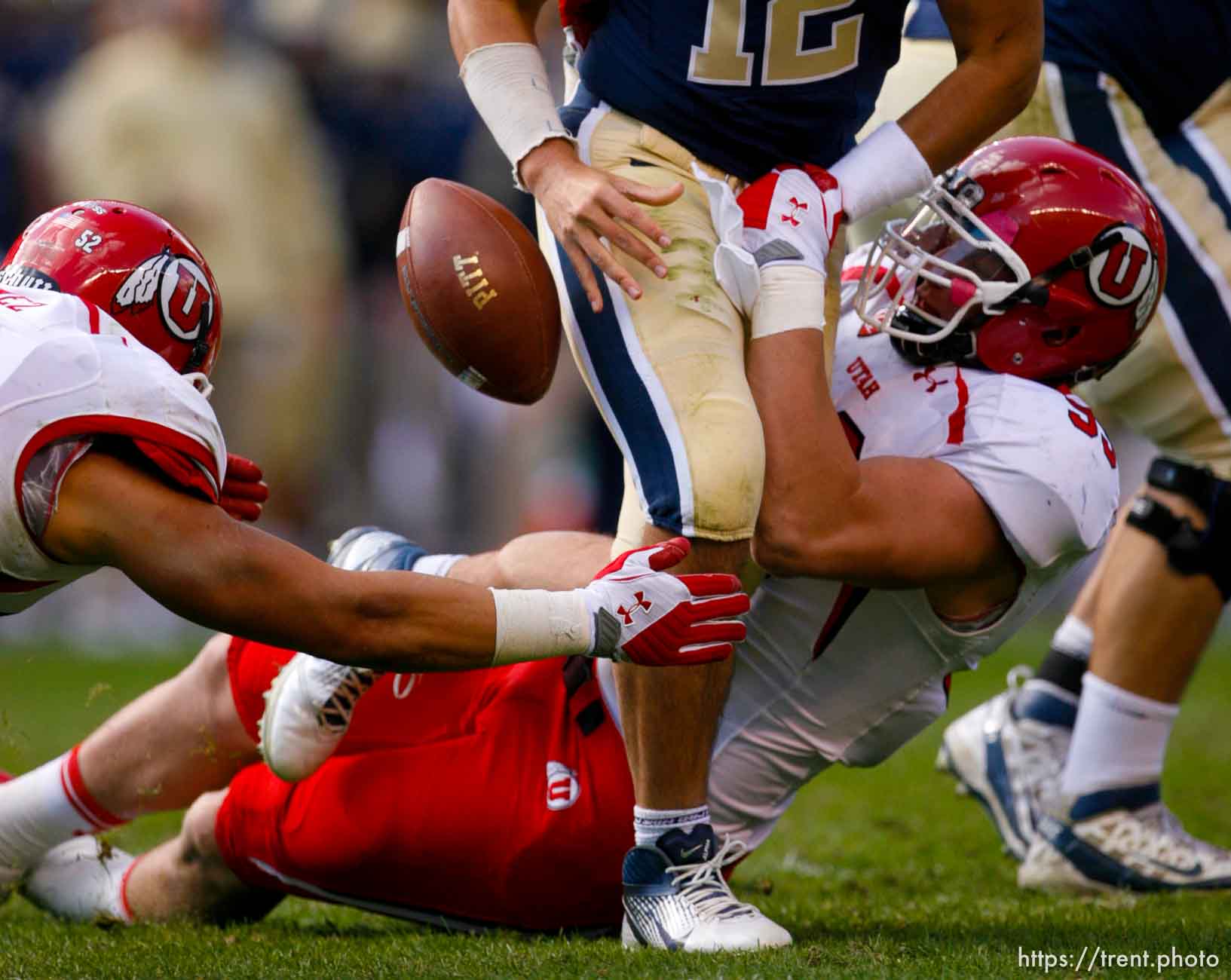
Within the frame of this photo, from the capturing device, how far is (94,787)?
2.97 m

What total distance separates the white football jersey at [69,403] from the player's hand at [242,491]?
38 cm

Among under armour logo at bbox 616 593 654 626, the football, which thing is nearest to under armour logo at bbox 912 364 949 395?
the football

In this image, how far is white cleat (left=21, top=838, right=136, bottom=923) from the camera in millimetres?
3008

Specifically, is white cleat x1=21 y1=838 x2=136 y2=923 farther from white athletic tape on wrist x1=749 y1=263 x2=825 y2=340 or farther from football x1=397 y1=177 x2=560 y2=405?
white athletic tape on wrist x1=749 y1=263 x2=825 y2=340

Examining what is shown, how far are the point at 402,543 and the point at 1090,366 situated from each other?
45.0 inches

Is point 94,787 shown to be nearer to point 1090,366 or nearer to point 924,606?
point 924,606

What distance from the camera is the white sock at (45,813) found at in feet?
9.75

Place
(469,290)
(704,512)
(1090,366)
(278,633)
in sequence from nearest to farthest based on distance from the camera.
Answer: (278,633) → (704,512) → (469,290) → (1090,366)

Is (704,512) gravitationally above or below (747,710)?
above

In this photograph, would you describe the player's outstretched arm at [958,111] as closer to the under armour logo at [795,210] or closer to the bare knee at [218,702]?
the under armour logo at [795,210]

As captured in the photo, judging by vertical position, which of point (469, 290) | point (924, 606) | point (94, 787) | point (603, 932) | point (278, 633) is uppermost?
point (469, 290)

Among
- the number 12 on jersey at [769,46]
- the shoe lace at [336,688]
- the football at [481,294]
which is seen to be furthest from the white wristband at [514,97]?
the shoe lace at [336,688]

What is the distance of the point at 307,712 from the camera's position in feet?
9.05

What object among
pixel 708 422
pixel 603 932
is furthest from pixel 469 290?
pixel 603 932
